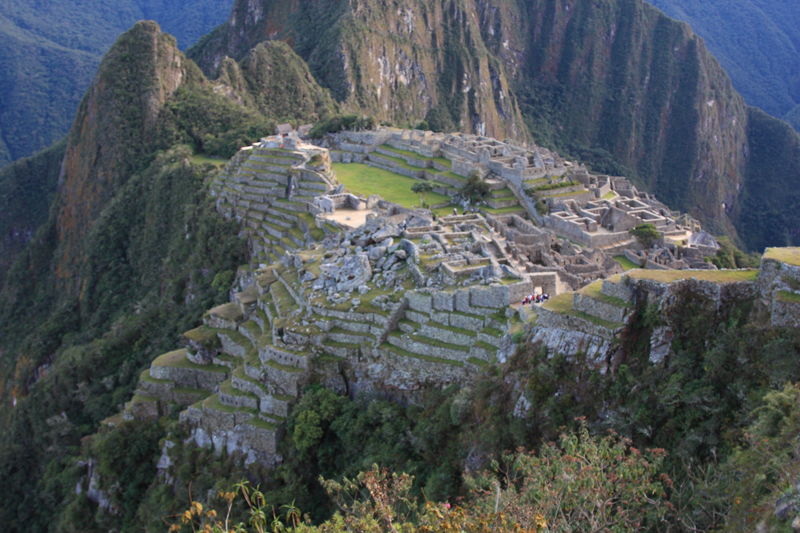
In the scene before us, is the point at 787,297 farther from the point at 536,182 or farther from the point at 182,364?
the point at 536,182

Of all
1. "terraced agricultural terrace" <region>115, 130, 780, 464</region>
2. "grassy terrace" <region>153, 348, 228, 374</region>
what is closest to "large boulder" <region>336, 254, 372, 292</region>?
"terraced agricultural terrace" <region>115, 130, 780, 464</region>

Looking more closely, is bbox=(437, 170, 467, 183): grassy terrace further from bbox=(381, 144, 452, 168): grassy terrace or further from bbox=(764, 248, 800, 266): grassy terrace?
bbox=(764, 248, 800, 266): grassy terrace

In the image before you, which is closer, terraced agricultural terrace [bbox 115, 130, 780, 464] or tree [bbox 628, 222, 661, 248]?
terraced agricultural terrace [bbox 115, 130, 780, 464]

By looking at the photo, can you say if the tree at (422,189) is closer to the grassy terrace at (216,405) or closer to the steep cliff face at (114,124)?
the grassy terrace at (216,405)

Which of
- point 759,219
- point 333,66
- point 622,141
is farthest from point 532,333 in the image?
point 622,141

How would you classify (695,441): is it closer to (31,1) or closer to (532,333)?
(532,333)

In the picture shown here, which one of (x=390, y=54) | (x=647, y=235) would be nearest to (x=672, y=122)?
(x=390, y=54)

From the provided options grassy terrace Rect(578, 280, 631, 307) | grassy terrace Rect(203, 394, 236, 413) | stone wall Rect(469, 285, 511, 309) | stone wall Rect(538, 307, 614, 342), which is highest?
grassy terrace Rect(578, 280, 631, 307)
